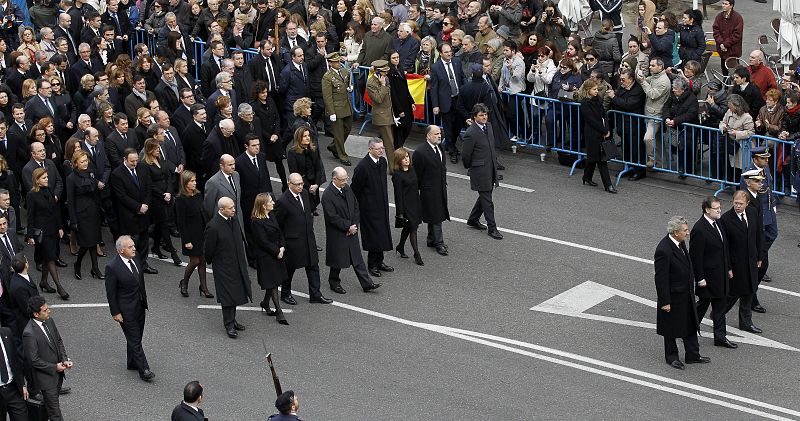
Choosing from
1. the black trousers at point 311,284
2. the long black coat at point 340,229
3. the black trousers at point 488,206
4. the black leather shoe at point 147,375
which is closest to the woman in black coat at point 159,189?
the black trousers at point 311,284

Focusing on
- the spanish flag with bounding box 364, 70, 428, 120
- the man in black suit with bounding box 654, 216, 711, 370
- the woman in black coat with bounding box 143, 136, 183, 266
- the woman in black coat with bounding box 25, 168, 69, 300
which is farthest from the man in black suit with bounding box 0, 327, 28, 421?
the spanish flag with bounding box 364, 70, 428, 120

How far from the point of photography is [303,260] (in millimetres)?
17672

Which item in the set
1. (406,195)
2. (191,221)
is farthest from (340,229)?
(191,221)

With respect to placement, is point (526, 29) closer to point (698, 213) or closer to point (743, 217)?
point (698, 213)

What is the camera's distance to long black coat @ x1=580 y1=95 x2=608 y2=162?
21.6m

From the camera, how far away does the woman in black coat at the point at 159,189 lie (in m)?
19.0

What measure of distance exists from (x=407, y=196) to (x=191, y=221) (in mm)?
2724

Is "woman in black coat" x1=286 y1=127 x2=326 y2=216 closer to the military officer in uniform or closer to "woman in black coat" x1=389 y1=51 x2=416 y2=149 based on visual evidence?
the military officer in uniform

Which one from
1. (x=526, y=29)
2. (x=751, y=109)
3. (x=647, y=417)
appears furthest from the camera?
(x=526, y=29)

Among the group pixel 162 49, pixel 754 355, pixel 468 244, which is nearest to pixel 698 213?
pixel 468 244

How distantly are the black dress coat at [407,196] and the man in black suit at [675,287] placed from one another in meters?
3.95

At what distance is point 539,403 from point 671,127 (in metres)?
7.58

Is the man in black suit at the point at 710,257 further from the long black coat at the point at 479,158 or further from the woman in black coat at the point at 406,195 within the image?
the long black coat at the point at 479,158

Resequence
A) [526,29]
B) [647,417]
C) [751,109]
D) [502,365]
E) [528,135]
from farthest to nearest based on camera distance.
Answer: [526,29] < [528,135] < [751,109] < [502,365] < [647,417]
